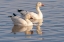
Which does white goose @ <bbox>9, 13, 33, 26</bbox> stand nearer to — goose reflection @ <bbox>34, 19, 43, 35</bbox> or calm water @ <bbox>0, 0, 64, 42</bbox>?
calm water @ <bbox>0, 0, 64, 42</bbox>

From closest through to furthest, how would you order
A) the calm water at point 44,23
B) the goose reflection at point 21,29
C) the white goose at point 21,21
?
the calm water at point 44,23 → the goose reflection at point 21,29 → the white goose at point 21,21

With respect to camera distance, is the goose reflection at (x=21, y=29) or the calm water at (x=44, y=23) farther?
the goose reflection at (x=21, y=29)

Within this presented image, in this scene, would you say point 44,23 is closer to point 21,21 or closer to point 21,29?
point 21,21

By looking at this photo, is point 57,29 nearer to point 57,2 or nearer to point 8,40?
point 8,40

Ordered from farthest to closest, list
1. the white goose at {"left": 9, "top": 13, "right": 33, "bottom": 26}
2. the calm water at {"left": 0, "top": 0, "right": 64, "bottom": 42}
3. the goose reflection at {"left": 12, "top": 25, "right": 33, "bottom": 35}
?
1. the white goose at {"left": 9, "top": 13, "right": 33, "bottom": 26}
2. the goose reflection at {"left": 12, "top": 25, "right": 33, "bottom": 35}
3. the calm water at {"left": 0, "top": 0, "right": 64, "bottom": 42}

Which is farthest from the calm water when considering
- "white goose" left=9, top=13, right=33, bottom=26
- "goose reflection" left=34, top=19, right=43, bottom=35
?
"white goose" left=9, top=13, right=33, bottom=26

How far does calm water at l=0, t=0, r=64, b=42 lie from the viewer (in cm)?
1203

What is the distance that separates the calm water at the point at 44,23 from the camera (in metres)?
12.0

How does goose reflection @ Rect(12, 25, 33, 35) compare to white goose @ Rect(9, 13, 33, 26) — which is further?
white goose @ Rect(9, 13, 33, 26)

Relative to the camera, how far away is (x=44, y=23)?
15.2m

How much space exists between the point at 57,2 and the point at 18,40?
32.6ft

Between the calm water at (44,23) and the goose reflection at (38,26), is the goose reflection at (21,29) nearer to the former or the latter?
the calm water at (44,23)

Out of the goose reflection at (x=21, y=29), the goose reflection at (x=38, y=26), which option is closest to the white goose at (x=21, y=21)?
the goose reflection at (x=21, y=29)

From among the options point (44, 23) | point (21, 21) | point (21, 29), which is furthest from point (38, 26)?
point (21, 29)
